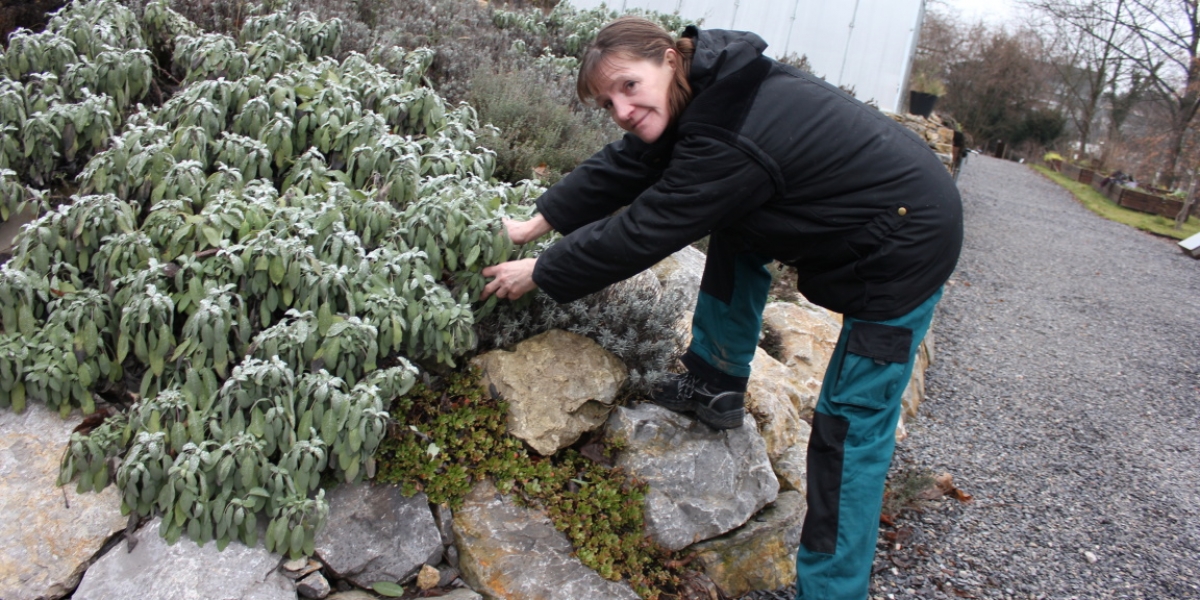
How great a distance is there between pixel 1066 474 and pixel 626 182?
134 inches

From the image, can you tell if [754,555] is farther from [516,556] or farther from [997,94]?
[997,94]

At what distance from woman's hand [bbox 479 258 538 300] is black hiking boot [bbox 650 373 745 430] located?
75cm

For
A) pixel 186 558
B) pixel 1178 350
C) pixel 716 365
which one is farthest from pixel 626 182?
pixel 1178 350

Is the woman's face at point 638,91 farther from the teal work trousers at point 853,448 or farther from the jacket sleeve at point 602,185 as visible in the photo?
the teal work trousers at point 853,448

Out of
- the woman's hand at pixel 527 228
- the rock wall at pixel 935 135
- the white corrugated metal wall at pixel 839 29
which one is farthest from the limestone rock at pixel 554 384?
the rock wall at pixel 935 135

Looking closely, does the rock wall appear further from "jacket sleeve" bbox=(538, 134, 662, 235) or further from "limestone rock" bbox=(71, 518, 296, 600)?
"limestone rock" bbox=(71, 518, 296, 600)

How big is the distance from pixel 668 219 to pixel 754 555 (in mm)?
1541

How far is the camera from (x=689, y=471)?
336cm

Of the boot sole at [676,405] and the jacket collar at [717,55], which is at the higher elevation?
the jacket collar at [717,55]

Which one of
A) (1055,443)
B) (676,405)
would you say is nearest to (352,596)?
(676,405)

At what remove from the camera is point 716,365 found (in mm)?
3398

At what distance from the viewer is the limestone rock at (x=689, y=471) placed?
3.26 meters

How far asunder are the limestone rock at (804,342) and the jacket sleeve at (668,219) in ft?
6.52

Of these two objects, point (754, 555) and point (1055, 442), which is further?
point (1055, 442)
